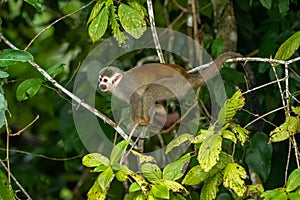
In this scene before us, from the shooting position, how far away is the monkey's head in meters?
2.96

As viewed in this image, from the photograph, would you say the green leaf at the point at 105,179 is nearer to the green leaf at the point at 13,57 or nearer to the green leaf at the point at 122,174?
the green leaf at the point at 122,174

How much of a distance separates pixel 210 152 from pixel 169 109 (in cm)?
129

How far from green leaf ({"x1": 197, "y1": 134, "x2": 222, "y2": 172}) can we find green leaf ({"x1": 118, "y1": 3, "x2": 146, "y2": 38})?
1.97ft

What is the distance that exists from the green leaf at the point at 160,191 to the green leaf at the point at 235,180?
237 mm

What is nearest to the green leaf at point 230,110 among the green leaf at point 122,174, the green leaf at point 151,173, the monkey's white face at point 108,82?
the green leaf at point 151,173

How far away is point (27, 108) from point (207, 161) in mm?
2740

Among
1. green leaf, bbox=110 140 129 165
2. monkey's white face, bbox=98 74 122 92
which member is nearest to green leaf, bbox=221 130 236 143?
green leaf, bbox=110 140 129 165

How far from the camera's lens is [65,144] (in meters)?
Answer: 3.43

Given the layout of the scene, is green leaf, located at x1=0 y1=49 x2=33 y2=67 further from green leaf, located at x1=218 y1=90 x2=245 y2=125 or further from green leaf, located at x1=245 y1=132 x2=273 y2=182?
green leaf, located at x1=245 y1=132 x2=273 y2=182

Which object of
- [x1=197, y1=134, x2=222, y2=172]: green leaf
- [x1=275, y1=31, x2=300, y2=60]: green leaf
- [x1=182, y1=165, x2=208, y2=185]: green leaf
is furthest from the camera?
[x1=275, y1=31, x2=300, y2=60]: green leaf

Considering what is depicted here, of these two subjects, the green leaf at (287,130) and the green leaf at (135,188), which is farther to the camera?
the green leaf at (287,130)

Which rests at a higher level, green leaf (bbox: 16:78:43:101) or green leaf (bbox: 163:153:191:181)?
green leaf (bbox: 16:78:43:101)

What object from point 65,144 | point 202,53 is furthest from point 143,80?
point 65,144

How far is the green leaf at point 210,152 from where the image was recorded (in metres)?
2.03
